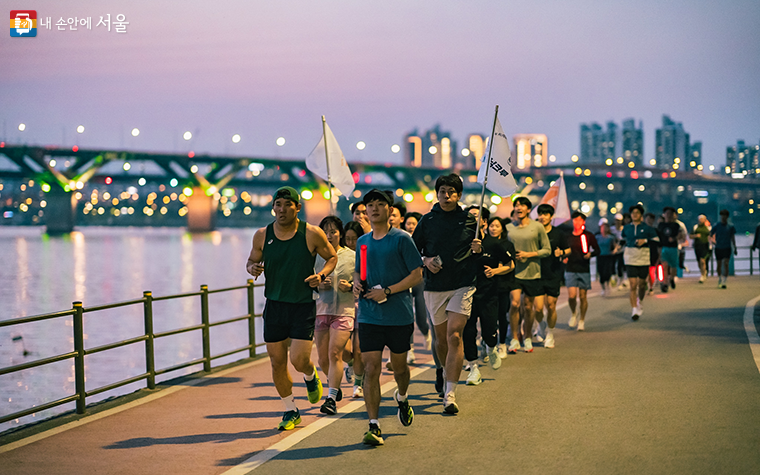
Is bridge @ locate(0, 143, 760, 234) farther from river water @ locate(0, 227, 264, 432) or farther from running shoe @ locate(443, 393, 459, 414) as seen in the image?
running shoe @ locate(443, 393, 459, 414)

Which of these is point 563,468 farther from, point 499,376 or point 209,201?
point 209,201

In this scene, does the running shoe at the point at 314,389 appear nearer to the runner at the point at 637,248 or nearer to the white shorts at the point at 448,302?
the white shorts at the point at 448,302

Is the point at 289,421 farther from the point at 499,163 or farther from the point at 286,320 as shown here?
the point at 499,163

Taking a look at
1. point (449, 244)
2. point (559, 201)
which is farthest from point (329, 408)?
point (559, 201)

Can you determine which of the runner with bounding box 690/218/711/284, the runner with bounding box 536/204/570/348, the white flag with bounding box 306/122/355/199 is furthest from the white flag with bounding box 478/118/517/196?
the runner with bounding box 690/218/711/284

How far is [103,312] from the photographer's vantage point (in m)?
45.7

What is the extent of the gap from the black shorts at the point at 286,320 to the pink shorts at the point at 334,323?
1.15m

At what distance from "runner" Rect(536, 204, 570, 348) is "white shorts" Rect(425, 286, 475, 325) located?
4.45 meters

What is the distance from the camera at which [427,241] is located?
7656mm

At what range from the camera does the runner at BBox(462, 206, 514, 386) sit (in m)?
Result: 9.15

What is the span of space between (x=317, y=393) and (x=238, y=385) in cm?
237

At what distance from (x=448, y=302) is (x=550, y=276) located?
4.76 meters

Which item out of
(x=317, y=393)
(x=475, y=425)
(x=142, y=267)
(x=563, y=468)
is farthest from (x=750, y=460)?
(x=142, y=267)

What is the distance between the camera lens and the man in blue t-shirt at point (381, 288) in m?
6.41
